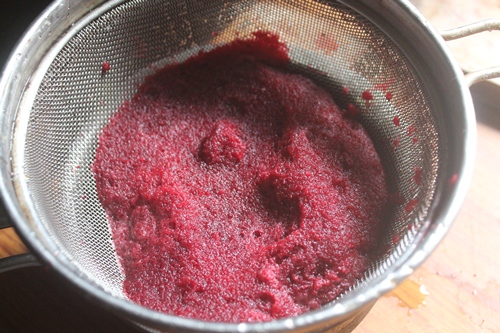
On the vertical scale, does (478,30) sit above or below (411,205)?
above

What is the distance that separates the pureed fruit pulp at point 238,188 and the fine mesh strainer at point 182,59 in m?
0.06

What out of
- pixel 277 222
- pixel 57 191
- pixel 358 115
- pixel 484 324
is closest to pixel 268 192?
pixel 277 222

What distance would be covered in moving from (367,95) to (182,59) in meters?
0.60

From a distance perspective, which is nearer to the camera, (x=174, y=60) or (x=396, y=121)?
(x=396, y=121)

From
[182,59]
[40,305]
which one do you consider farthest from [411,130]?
[40,305]

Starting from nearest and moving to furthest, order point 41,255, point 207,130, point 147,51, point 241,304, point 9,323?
1. point 41,255
2. point 241,304
3. point 9,323
4. point 207,130
5. point 147,51

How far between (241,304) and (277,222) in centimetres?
23

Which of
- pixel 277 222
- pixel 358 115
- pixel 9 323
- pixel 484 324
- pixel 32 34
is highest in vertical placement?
pixel 32 34

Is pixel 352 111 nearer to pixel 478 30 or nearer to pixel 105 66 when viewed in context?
pixel 478 30

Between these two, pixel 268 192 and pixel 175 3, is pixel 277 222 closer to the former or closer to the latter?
pixel 268 192

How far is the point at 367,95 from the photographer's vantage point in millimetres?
1335

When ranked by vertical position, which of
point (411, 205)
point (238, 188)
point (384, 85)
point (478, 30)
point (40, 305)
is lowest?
point (40, 305)

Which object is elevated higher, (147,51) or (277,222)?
(147,51)

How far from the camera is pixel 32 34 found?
101 centimetres
